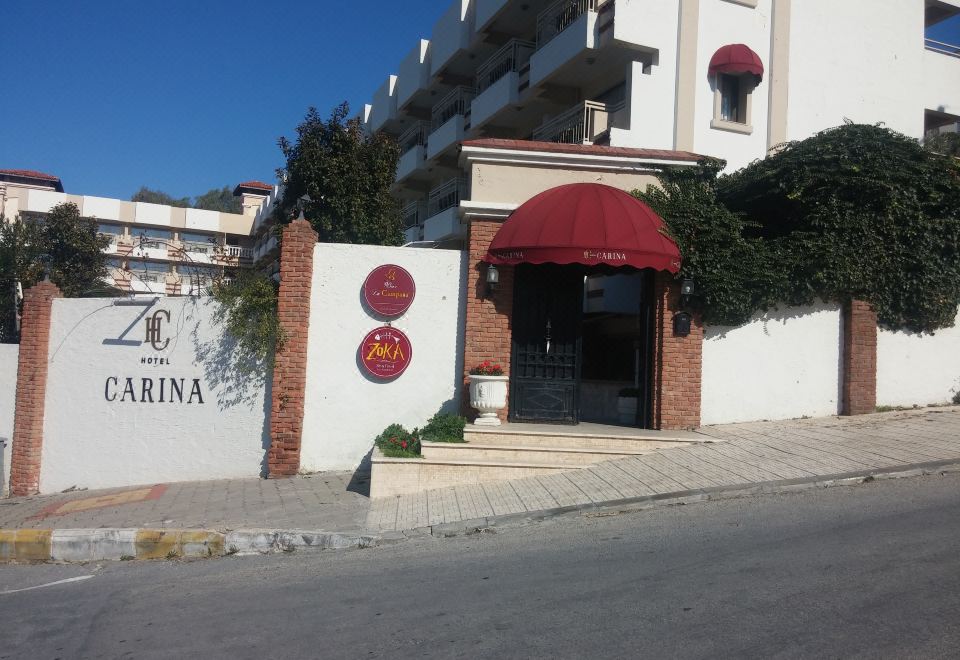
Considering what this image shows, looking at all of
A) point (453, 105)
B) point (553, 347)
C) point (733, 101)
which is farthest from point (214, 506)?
point (453, 105)

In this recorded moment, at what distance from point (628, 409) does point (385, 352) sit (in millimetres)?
4219

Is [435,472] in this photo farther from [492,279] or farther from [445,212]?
[445,212]

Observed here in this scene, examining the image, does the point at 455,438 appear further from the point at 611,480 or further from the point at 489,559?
the point at 489,559

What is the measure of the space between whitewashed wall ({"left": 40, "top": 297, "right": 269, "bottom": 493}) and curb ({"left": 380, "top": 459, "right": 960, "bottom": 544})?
4527mm

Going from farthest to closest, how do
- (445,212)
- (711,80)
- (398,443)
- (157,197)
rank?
(157,197) < (445,212) < (711,80) < (398,443)

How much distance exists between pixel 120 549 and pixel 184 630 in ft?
11.3

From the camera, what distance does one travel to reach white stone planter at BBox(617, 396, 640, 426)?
12789 mm

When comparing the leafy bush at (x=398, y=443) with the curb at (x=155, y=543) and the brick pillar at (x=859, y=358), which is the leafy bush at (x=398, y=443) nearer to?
the curb at (x=155, y=543)

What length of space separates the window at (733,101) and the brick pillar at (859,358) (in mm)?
8228

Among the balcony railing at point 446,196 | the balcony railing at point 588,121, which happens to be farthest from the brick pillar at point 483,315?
the balcony railing at point 446,196

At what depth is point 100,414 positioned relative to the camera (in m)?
12.4

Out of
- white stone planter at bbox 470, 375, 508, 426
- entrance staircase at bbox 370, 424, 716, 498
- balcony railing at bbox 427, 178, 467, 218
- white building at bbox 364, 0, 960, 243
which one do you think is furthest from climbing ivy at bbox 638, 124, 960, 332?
balcony railing at bbox 427, 178, 467, 218

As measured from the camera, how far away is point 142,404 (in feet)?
40.2

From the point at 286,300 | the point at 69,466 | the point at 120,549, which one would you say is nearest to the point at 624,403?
the point at 286,300
